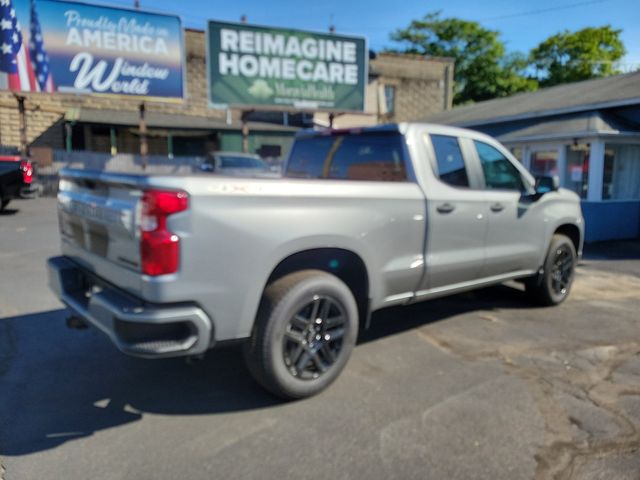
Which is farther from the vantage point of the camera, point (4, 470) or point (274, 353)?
point (274, 353)

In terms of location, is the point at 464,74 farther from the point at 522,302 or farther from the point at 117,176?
the point at 117,176

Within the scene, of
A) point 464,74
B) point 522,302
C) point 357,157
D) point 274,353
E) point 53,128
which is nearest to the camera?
Result: point 274,353

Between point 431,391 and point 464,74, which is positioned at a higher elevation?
point 464,74

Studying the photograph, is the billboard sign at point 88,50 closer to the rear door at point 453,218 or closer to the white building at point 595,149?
the white building at point 595,149

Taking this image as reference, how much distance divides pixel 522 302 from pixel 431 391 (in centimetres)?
278

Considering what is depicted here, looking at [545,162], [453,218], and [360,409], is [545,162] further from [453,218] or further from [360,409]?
[360,409]

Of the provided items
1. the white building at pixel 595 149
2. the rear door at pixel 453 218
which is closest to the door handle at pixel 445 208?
the rear door at pixel 453 218

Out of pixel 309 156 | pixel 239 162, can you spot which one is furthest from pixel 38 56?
pixel 309 156

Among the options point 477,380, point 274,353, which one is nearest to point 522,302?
point 477,380

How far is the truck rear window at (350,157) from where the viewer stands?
14.1ft

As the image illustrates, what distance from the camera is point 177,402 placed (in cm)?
341

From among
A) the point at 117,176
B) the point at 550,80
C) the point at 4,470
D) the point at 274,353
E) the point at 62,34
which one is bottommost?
the point at 4,470

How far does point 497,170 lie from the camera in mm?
4949

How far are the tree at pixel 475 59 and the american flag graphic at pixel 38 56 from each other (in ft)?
117
